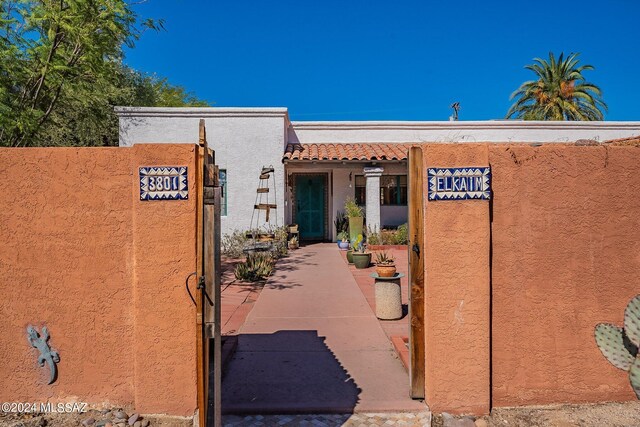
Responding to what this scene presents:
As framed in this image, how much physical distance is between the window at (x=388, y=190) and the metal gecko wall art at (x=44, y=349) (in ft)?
39.9

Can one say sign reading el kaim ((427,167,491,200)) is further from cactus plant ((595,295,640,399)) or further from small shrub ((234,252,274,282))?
small shrub ((234,252,274,282))

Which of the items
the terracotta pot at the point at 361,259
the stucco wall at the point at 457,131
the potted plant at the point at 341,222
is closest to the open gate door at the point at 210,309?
the terracotta pot at the point at 361,259

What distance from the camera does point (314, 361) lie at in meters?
4.33

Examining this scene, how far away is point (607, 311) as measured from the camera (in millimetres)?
3418

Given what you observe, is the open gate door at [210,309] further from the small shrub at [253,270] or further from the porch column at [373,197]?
the porch column at [373,197]

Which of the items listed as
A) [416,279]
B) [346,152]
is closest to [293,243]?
[346,152]

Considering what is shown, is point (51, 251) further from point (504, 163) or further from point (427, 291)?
point (504, 163)

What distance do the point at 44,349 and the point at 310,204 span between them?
12.1 meters

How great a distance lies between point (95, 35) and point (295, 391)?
7.89 m

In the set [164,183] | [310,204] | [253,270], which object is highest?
[310,204]

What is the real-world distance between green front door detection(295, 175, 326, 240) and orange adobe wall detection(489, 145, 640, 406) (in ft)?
38.6

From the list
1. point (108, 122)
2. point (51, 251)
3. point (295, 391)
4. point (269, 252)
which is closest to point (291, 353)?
point (295, 391)

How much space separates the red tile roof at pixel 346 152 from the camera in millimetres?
12867

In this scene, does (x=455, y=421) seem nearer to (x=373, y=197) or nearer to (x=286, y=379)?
(x=286, y=379)
